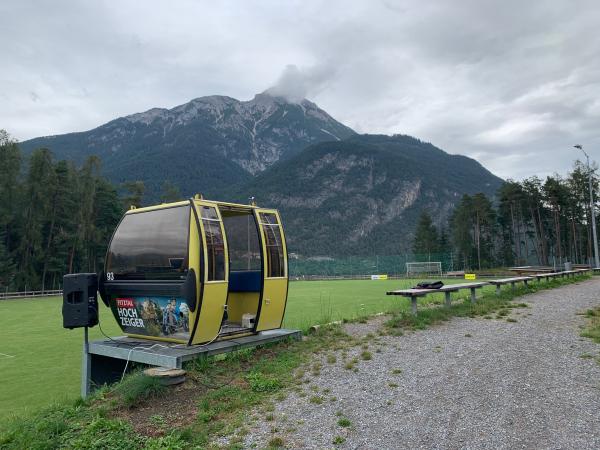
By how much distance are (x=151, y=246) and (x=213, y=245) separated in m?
1.12

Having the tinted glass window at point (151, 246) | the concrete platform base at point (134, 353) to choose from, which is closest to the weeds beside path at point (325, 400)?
the concrete platform base at point (134, 353)

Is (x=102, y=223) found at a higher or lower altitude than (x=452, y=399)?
higher

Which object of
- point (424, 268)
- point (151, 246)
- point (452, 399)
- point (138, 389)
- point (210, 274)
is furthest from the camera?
point (424, 268)

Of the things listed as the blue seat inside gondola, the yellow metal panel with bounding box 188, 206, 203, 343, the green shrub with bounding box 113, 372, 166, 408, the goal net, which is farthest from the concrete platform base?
the goal net

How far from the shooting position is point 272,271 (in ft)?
24.3

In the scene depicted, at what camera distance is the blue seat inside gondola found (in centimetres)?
763

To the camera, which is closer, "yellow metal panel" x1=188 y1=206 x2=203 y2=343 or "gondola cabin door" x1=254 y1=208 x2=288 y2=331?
"yellow metal panel" x1=188 y1=206 x2=203 y2=343

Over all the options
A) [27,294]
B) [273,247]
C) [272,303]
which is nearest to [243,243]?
[273,247]

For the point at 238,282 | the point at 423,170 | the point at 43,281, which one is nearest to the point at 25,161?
the point at 43,281

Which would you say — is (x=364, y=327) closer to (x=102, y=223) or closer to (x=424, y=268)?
(x=424, y=268)

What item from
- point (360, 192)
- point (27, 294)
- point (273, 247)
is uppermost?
point (360, 192)

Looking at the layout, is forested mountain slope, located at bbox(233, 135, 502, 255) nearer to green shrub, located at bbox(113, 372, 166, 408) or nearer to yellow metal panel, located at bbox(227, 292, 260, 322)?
yellow metal panel, located at bbox(227, 292, 260, 322)

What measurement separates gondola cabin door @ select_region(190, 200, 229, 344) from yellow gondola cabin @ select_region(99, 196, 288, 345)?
0.05ft

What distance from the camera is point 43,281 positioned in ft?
128
